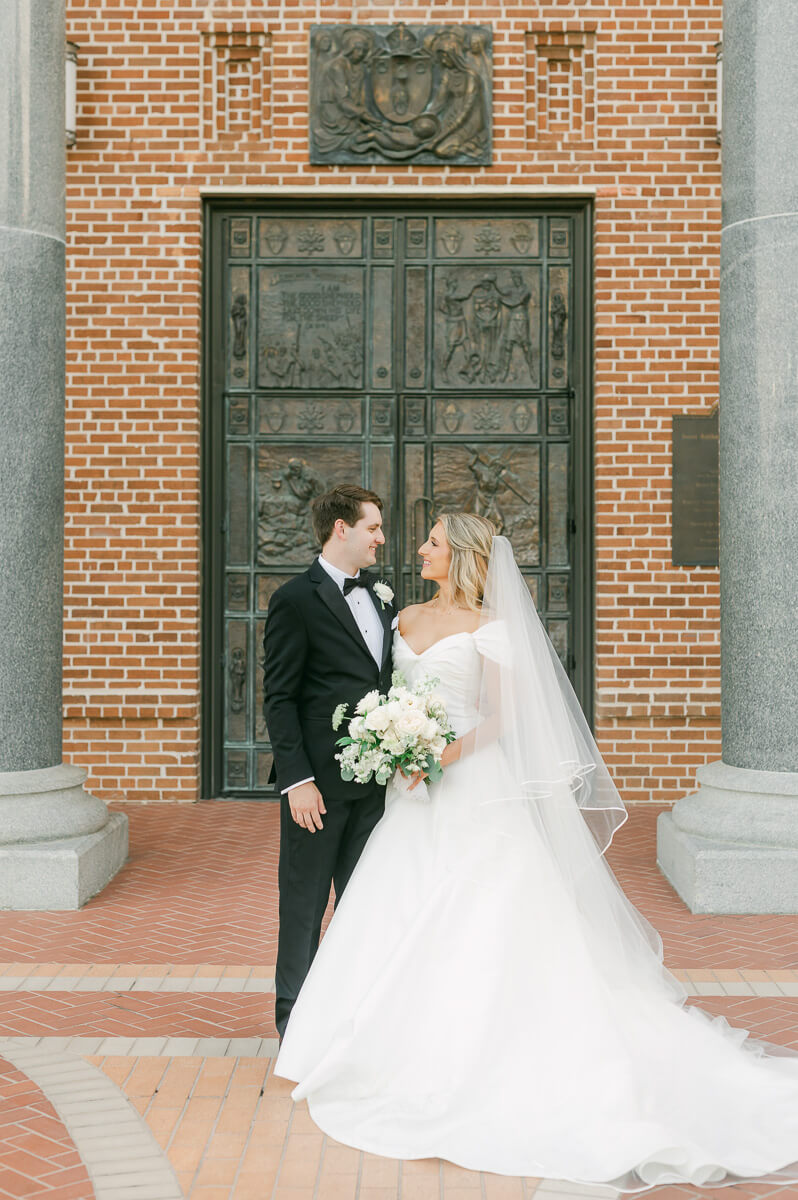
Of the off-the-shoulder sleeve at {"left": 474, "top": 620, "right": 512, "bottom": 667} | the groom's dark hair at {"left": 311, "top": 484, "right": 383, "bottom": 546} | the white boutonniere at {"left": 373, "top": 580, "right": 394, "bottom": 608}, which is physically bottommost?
the off-the-shoulder sleeve at {"left": 474, "top": 620, "right": 512, "bottom": 667}

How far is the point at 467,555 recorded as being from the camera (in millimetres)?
4312

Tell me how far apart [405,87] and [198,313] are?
7.56 ft

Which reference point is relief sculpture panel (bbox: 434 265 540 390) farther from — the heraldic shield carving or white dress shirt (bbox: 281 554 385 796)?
white dress shirt (bbox: 281 554 385 796)

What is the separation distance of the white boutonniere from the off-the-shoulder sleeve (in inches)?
14.8

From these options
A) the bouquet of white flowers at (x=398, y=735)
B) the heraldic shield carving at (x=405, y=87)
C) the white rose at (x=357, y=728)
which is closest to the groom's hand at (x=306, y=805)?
the bouquet of white flowers at (x=398, y=735)

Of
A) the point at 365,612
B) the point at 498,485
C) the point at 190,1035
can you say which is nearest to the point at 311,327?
the point at 498,485

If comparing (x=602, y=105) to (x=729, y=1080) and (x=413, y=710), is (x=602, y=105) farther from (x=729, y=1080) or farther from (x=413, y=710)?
(x=729, y=1080)

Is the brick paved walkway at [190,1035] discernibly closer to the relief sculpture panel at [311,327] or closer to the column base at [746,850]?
the column base at [746,850]

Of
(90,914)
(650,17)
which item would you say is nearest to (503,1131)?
(90,914)

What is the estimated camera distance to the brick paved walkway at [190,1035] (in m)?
3.46

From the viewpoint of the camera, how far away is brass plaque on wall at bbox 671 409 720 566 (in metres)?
9.08

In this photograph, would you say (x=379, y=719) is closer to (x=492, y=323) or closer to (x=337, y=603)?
(x=337, y=603)

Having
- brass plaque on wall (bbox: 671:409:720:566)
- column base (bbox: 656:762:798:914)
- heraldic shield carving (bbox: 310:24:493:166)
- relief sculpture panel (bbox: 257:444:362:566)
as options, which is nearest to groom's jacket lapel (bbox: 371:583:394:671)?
column base (bbox: 656:762:798:914)

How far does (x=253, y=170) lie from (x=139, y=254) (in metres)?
1.08
